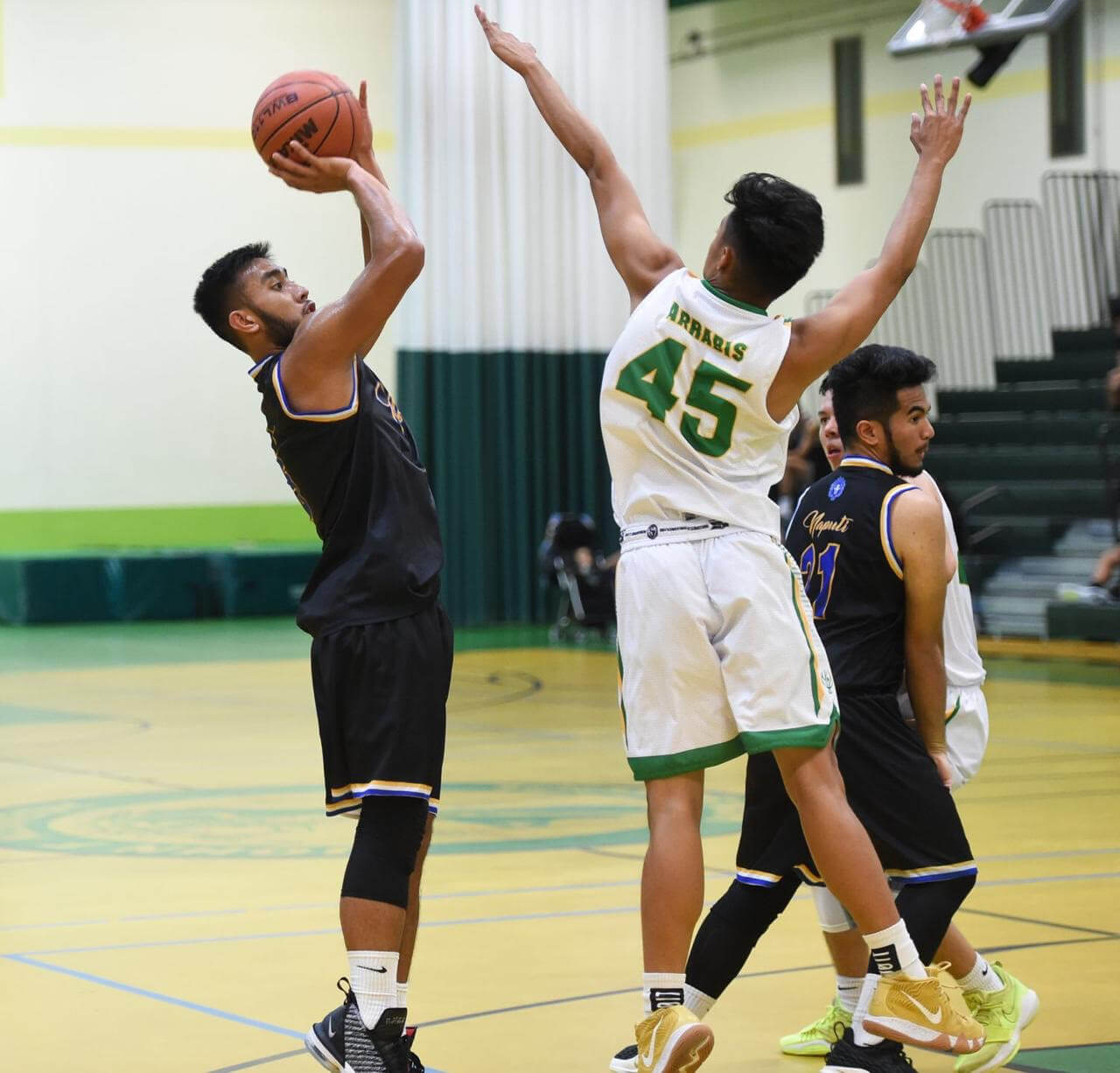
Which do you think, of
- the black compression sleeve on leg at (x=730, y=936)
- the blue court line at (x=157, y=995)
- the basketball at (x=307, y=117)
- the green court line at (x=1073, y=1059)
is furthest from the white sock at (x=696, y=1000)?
the basketball at (x=307, y=117)

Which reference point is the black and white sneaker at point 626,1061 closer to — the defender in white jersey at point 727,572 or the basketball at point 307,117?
the defender in white jersey at point 727,572

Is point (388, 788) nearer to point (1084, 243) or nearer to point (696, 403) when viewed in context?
point (696, 403)

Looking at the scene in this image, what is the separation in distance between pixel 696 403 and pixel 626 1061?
4.23 feet

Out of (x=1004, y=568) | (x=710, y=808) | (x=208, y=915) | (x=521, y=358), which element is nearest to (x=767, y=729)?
(x=208, y=915)

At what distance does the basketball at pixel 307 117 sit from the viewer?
4.47m

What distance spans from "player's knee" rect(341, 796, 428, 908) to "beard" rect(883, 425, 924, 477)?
1.22 metres

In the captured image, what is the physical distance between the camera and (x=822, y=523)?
4293 mm

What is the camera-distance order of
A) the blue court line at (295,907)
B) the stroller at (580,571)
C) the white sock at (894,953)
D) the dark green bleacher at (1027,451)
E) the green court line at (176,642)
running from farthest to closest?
the dark green bleacher at (1027,451), the stroller at (580,571), the green court line at (176,642), the blue court line at (295,907), the white sock at (894,953)

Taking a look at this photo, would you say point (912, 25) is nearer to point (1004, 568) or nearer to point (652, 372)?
point (1004, 568)

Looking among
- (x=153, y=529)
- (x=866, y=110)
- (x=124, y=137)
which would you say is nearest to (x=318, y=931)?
(x=153, y=529)

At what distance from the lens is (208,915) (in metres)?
5.83

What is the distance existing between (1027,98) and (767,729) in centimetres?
1677

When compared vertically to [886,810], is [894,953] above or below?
below

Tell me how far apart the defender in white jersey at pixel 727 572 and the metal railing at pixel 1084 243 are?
574 inches
